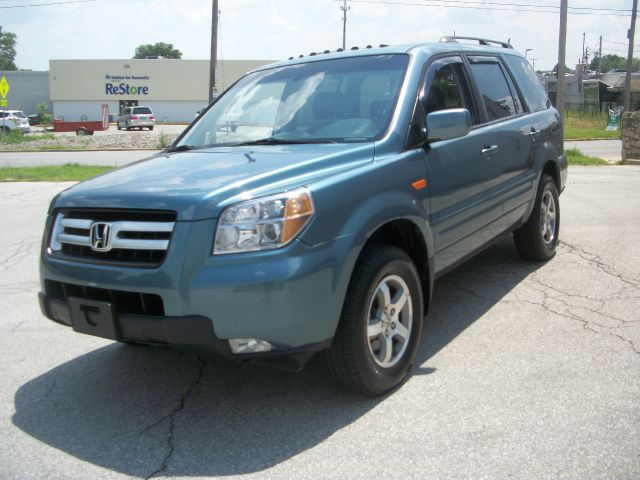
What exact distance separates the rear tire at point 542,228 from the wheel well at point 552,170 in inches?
2.3

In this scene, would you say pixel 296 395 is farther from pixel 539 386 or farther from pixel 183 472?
pixel 539 386

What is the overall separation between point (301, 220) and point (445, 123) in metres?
1.29

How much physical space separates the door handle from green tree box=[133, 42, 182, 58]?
136113 millimetres

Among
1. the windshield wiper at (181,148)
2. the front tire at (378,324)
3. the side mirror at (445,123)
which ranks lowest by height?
the front tire at (378,324)

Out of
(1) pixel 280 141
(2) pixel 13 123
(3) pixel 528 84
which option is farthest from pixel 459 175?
(2) pixel 13 123

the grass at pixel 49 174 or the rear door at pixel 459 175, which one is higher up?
the rear door at pixel 459 175

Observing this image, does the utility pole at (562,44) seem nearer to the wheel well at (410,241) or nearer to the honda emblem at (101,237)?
the wheel well at (410,241)

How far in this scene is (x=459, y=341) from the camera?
4324 millimetres

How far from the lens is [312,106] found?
4.23m

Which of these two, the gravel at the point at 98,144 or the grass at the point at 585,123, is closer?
the gravel at the point at 98,144

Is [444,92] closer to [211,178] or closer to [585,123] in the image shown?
[211,178]

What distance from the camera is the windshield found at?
13.1 feet

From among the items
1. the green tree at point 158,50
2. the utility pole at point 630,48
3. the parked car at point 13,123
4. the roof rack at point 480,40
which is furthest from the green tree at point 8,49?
the roof rack at point 480,40

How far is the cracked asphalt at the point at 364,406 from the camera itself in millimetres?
2867
